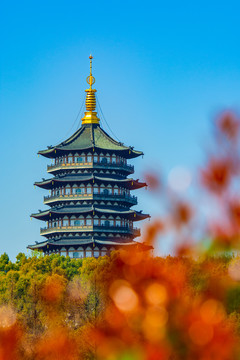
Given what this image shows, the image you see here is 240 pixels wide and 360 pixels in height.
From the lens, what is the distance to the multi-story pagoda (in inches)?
3223

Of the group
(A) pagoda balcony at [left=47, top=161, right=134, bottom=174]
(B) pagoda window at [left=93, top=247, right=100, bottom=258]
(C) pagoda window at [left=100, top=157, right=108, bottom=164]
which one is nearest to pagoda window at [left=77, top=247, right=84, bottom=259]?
(B) pagoda window at [left=93, top=247, right=100, bottom=258]

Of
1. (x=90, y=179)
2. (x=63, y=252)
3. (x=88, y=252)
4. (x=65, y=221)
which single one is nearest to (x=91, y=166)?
(x=90, y=179)

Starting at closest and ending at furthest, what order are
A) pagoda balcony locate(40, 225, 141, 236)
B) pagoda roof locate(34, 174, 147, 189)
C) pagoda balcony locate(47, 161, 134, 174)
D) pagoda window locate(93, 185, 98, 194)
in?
pagoda balcony locate(40, 225, 141, 236)
pagoda roof locate(34, 174, 147, 189)
pagoda window locate(93, 185, 98, 194)
pagoda balcony locate(47, 161, 134, 174)

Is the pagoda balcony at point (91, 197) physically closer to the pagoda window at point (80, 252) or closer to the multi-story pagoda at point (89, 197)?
the multi-story pagoda at point (89, 197)

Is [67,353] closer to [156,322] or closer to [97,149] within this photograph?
[156,322]

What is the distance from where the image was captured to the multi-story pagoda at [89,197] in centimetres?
8188

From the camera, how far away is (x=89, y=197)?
82688mm

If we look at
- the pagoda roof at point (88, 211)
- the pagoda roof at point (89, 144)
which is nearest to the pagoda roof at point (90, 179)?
the pagoda roof at point (88, 211)

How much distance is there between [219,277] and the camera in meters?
13.9

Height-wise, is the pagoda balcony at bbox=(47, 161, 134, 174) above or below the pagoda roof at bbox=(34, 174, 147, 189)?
above

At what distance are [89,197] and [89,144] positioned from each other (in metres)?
5.72

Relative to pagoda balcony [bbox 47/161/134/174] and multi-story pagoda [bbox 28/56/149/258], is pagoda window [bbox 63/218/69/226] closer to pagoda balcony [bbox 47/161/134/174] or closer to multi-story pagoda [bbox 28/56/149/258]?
multi-story pagoda [bbox 28/56/149/258]

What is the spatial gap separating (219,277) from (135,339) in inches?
141

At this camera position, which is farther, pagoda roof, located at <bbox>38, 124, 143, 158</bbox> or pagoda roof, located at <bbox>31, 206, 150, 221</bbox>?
pagoda roof, located at <bbox>38, 124, 143, 158</bbox>
